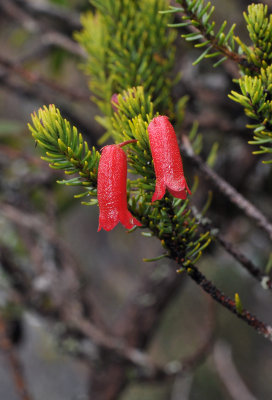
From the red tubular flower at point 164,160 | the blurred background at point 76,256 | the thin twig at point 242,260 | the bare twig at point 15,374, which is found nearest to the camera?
the red tubular flower at point 164,160

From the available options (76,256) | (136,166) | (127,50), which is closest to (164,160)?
(136,166)

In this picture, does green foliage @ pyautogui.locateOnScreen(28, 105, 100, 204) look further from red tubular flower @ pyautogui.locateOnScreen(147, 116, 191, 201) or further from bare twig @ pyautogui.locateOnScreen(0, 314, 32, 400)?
bare twig @ pyautogui.locateOnScreen(0, 314, 32, 400)

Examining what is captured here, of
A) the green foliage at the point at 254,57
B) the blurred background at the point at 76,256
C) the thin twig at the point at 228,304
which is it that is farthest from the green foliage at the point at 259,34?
the blurred background at the point at 76,256

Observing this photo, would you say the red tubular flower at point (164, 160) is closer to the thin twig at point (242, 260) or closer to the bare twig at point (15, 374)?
the thin twig at point (242, 260)

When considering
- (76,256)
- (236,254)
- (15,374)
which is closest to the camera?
(236,254)

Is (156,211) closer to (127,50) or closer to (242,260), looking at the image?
(242,260)


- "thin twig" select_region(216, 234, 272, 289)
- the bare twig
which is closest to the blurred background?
the bare twig

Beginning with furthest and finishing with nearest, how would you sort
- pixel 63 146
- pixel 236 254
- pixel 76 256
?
1. pixel 76 256
2. pixel 236 254
3. pixel 63 146
